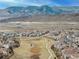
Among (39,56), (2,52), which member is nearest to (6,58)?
(2,52)

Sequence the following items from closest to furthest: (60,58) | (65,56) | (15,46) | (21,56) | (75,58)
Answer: (75,58), (65,56), (60,58), (21,56), (15,46)

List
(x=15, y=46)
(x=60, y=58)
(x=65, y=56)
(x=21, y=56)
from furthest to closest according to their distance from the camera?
(x=15, y=46), (x=21, y=56), (x=60, y=58), (x=65, y=56)

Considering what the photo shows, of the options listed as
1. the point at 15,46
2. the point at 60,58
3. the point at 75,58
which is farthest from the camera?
the point at 15,46

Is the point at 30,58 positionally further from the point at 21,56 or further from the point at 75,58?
the point at 75,58

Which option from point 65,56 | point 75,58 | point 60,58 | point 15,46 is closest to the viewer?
point 75,58

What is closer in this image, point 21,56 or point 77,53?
point 77,53

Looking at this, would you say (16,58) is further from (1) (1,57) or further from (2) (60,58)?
(2) (60,58)

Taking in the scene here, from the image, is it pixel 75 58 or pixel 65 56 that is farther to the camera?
pixel 65 56

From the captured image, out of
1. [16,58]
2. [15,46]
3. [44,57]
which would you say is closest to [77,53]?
[44,57]
